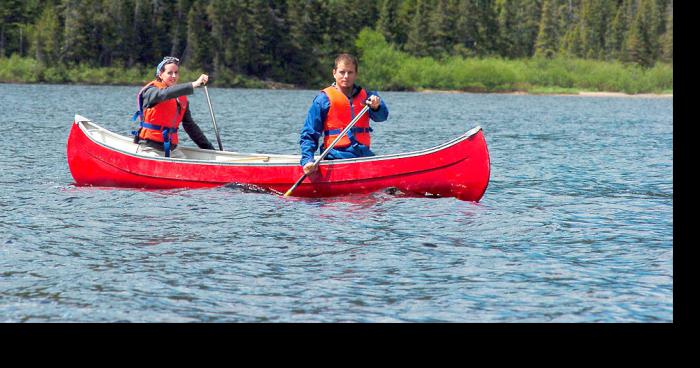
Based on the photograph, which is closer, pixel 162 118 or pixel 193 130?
pixel 162 118

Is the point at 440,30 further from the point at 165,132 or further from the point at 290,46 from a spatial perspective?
the point at 165,132

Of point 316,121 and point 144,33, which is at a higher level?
point 144,33

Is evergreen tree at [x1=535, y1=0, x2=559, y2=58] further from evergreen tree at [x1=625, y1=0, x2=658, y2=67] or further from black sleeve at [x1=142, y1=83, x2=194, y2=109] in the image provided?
black sleeve at [x1=142, y1=83, x2=194, y2=109]

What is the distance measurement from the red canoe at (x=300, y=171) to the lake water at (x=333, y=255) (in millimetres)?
168

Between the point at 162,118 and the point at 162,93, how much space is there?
0.67 m

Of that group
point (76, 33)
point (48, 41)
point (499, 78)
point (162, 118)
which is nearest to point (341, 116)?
point (162, 118)

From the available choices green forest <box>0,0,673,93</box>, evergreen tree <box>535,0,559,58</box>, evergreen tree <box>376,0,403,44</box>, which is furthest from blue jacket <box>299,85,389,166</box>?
evergreen tree <box>535,0,559,58</box>

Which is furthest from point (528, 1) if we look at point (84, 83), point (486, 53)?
point (84, 83)

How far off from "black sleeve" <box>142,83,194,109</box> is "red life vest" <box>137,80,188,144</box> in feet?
0.53

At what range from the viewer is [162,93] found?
37.5 feet

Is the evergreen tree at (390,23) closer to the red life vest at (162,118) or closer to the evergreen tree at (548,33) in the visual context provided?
the evergreen tree at (548,33)

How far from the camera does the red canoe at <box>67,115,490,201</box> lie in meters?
10.8

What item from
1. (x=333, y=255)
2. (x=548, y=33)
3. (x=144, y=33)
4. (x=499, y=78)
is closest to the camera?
(x=333, y=255)
